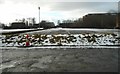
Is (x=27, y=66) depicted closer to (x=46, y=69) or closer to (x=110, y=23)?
(x=46, y=69)

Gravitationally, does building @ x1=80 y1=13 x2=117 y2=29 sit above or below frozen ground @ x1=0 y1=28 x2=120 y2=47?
above

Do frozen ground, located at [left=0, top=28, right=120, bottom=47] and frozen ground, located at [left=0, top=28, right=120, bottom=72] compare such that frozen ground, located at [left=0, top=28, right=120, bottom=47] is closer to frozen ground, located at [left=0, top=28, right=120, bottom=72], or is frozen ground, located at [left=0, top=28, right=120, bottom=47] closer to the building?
frozen ground, located at [left=0, top=28, right=120, bottom=72]

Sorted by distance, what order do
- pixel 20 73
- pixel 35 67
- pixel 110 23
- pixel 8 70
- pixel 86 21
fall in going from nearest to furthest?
pixel 20 73, pixel 8 70, pixel 35 67, pixel 110 23, pixel 86 21

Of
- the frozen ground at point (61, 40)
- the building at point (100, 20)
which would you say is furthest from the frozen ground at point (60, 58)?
the building at point (100, 20)

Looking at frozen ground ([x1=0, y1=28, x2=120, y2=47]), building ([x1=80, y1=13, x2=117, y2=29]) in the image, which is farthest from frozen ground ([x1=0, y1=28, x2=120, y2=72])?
building ([x1=80, y1=13, x2=117, y2=29])

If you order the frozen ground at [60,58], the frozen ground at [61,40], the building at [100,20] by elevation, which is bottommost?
the frozen ground at [60,58]

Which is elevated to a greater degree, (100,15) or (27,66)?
(100,15)

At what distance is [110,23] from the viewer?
4606 inches

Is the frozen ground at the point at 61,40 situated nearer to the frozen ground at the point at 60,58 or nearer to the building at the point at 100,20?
the frozen ground at the point at 60,58

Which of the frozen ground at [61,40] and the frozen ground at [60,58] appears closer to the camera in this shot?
the frozen ground at [60,58]

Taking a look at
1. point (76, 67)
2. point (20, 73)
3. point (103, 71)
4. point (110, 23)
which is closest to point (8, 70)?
point (20, 73)

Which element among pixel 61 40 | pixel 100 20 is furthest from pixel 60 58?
pixel 100 20

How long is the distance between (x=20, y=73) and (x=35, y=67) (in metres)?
1.10

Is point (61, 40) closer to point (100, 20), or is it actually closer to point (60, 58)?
point (60, 58)
